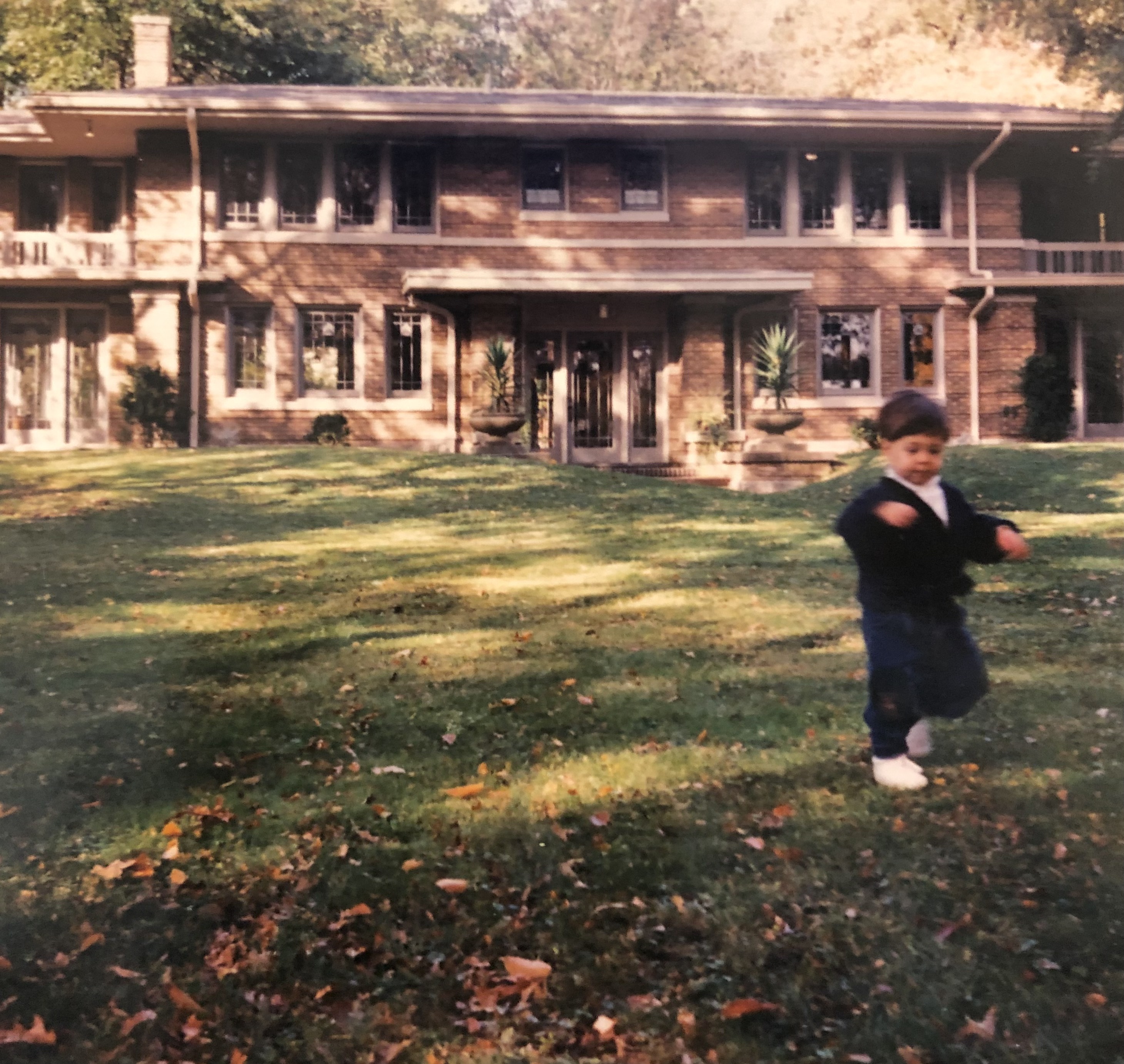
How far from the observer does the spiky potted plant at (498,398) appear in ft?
58.9

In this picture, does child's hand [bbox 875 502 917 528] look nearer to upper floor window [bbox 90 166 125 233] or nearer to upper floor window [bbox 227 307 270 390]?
upper floor window [bbox 227 307 270 390]

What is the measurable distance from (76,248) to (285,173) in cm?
415

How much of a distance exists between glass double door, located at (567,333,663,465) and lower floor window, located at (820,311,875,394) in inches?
121

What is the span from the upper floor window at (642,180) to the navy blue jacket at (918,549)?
16.8 m

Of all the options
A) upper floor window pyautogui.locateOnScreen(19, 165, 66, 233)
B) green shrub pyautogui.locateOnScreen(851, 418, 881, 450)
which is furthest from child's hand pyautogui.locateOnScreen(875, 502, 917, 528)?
upper floor window pyautogui.locateOnScreen(19, 165, 66, 233)

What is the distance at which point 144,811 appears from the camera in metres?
4.18

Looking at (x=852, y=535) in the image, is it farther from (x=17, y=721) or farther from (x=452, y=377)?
(x=452, y=377)

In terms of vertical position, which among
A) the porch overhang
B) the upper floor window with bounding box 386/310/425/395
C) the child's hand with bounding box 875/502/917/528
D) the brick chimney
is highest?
the brick chimney

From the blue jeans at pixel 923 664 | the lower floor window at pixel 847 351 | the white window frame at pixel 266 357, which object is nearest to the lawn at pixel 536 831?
the blue jeans at pixel 923 664

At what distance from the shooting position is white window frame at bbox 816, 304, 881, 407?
787 inches

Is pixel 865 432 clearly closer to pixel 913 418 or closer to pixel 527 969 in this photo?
pixel 913 418

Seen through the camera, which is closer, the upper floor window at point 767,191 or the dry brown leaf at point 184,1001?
the dry brown leaf at point 184,1001

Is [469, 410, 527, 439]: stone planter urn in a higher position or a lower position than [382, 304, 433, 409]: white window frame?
lower

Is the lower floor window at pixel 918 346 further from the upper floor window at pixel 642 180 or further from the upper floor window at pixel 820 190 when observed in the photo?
the upper floor window at pixel 642 180
